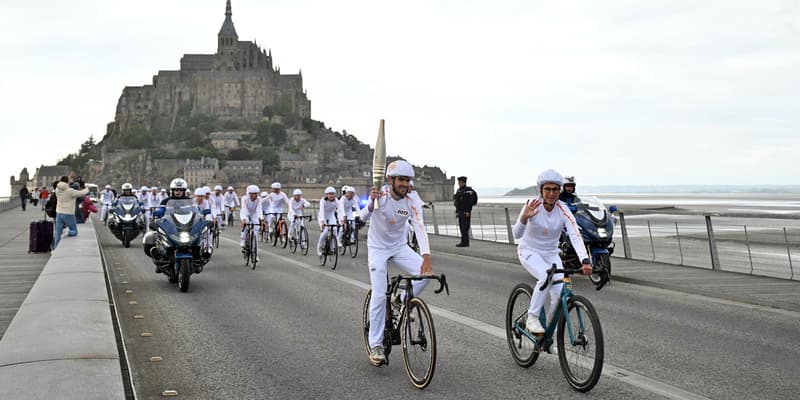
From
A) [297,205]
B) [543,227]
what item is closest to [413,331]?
[543,227]

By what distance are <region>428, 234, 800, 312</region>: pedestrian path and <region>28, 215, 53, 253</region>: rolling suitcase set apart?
1078cm

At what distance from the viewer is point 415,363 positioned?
6.37m

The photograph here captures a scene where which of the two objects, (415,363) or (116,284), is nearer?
(415,363)

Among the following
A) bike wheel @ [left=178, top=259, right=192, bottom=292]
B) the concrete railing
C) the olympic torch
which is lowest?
the concrete railing

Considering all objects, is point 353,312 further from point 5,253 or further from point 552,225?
point 5,253

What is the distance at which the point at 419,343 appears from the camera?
20.7 feet

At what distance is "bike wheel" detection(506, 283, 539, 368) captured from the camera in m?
6.86

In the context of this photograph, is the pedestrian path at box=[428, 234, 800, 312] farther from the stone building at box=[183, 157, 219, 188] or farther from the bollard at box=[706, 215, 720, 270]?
the stone building at box=[183, 157, 219, 188]

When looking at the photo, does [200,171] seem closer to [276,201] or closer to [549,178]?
[276,201]

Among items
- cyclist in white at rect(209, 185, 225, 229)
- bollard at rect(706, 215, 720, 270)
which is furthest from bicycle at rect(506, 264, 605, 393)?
cyclist in white at rect(209, 185, 225, 229)

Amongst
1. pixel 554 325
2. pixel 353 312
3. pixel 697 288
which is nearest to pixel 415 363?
pixel 554 325

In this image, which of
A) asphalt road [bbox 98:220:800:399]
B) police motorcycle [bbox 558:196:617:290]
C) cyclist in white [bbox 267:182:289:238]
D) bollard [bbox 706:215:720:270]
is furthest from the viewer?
cyclist in white [bbox 267:182:289:238]

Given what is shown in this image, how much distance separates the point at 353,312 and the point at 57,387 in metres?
5.51

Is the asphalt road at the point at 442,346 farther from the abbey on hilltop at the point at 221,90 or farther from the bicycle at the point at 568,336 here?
the abbey on hilltop at the point at 221,90
